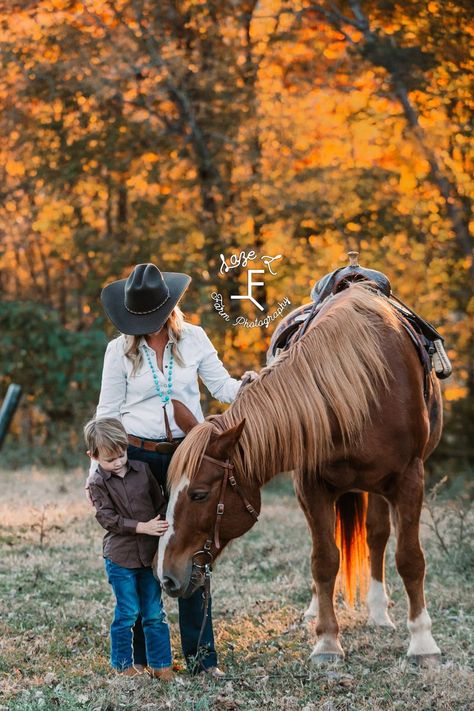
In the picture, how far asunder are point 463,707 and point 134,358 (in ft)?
6.56

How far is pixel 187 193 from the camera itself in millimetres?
13867

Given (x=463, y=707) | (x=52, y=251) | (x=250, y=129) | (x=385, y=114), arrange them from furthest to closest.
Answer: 1. (x=52, y=251)
2. (x=250, y=129)
3. (x=385, y=114)
4. (x=463, y=707)

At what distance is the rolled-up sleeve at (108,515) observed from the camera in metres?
3.74

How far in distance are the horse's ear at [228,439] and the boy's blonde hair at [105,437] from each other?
0.40m

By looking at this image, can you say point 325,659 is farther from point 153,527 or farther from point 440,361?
point 440,361

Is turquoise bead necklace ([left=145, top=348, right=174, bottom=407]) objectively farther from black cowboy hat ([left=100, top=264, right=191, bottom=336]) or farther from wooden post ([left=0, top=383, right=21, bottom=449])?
wooden post ([left=0, top=383, right=21, bottom=449])

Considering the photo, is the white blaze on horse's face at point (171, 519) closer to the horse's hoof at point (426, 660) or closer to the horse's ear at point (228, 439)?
the horse's ear at point (228, 439)

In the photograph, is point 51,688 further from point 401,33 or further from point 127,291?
point 401,33

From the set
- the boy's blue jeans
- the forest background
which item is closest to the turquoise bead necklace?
the boy's blue jeans

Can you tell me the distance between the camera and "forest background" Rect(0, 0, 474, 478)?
12234mm

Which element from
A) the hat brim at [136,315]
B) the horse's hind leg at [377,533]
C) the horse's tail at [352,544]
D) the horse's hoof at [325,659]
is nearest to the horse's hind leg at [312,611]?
the horse's tail at [352,544]

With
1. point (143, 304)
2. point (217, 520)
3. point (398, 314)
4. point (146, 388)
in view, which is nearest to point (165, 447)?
point (146, 388)

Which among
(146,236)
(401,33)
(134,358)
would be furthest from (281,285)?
(134,358)

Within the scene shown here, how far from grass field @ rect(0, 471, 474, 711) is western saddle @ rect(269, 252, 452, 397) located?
1.40m
